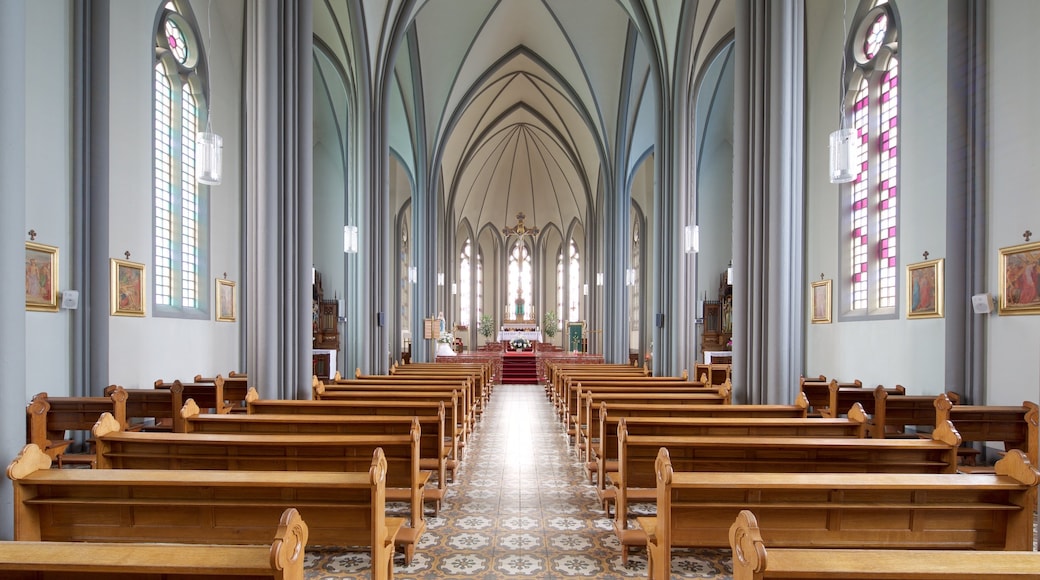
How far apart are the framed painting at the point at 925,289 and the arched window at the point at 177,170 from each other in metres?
12.0

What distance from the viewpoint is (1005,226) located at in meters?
7.35

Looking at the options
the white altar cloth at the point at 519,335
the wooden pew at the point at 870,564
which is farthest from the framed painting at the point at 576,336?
the wooden pew at the point at 870,564

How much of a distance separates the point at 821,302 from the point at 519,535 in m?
9.71

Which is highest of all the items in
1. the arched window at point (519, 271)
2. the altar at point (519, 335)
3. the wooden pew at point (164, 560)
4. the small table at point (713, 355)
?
the arched window at point (519, 271)

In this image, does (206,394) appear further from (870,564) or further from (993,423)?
(993,423)

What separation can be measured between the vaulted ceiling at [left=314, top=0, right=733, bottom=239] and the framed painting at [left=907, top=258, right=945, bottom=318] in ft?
21.3

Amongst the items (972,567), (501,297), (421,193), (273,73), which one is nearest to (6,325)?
(972,567)

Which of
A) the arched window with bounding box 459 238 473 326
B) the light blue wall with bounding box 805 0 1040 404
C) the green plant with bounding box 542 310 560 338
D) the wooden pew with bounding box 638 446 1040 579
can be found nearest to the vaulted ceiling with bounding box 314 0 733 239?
the light blue wall with bounding box 805 0 1040 404

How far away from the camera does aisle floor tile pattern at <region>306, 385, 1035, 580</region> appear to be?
4.48 metres

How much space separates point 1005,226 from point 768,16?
391 centimetres

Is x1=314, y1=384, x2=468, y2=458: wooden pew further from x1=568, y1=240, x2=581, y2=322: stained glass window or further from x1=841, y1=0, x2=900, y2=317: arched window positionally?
x1=568, y1=240, x2=581, y2=322: stained glass window

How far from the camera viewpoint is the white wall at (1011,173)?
697cm

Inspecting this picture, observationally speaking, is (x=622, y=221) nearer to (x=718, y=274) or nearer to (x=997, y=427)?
(x=718, y=274)

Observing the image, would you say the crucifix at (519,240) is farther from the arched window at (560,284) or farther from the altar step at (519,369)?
the altar step at (519,369)
